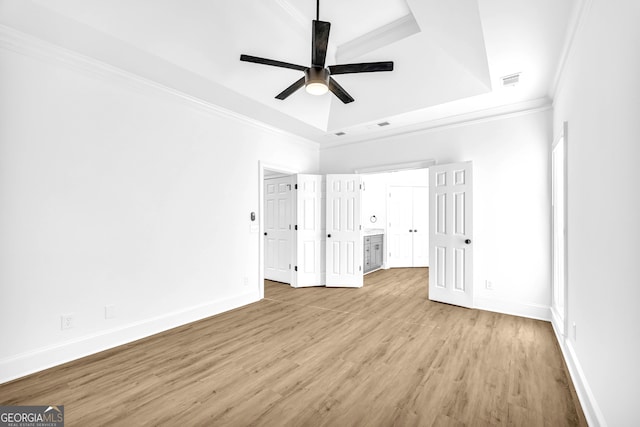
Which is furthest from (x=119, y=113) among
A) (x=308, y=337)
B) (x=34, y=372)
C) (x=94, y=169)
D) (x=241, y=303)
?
(x=308, y=337)

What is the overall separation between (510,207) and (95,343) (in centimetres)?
514

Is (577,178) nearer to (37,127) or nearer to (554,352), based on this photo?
(554,352)

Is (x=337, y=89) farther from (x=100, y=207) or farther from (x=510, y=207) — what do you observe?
(x=510, y=207)

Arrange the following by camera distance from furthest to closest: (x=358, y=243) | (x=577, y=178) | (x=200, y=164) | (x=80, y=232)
→ (x=358, y=243) < (x=200, y=164) < (x=80, y=232) < (x=577, y=178)

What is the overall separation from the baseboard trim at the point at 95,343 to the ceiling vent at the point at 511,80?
176 inches

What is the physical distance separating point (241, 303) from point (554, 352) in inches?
149

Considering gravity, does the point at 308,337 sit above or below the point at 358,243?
below

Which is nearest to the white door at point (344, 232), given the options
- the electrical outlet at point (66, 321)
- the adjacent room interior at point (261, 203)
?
the adjacent room interior at point (261, 203)

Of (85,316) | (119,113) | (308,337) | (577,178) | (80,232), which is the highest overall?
(119,113)

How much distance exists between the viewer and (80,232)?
262 centimetres

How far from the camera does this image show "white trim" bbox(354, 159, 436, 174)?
4.58 meters

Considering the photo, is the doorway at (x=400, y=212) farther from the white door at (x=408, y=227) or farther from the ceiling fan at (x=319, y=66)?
the ceiling fan at (x=319, y=66)

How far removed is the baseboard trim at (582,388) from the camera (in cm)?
162

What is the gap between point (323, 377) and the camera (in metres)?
2.28
